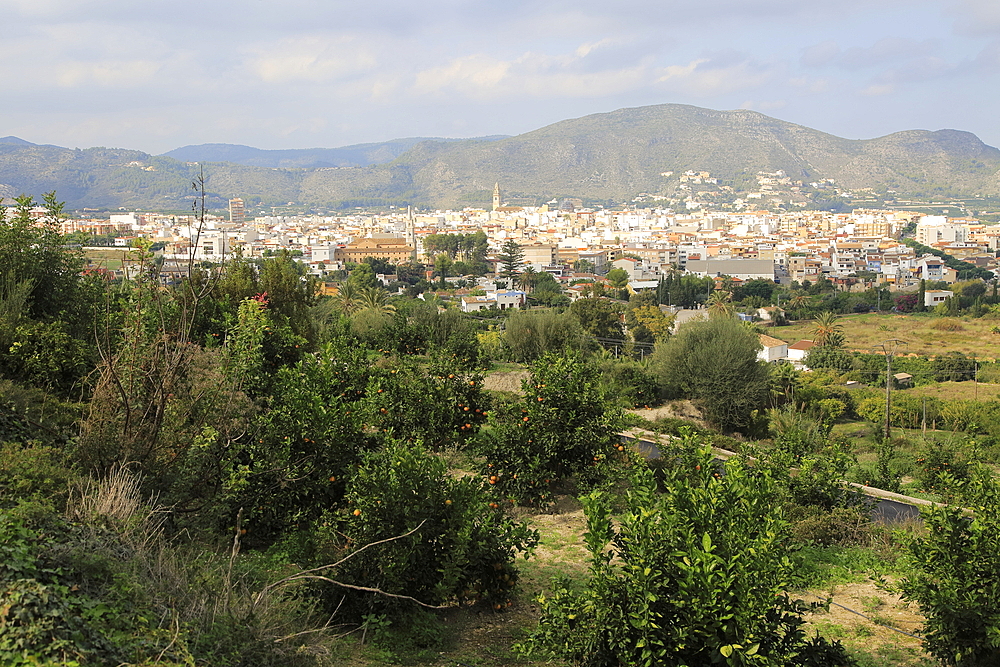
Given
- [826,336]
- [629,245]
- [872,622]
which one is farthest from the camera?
[629,245]

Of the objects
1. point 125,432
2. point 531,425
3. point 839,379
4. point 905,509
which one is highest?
point 125,432

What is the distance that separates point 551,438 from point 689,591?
3256mm

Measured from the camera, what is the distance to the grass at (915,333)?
135 feet

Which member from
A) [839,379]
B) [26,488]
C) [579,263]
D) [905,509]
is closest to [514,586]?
[26,488]

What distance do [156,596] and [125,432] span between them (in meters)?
1.42

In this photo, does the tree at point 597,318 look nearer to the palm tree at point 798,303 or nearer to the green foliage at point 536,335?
the green foliage at point 536,335

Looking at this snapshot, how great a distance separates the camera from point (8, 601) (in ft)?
8.34

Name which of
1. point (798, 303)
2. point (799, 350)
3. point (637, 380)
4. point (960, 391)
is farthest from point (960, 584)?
point (798, 303)

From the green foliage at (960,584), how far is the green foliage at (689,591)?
72 cm

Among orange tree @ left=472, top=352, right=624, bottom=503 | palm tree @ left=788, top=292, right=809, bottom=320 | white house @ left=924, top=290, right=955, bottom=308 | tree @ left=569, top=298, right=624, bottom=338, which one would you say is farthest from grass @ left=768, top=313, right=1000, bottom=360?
orange tree @ left=472, top=352, right=624, bottom=503

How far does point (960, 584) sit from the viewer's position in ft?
12.6

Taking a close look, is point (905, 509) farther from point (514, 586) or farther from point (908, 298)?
point (908, 298)

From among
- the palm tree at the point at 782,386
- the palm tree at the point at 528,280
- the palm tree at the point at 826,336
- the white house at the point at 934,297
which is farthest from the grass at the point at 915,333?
the palm tree at the point at 528,280

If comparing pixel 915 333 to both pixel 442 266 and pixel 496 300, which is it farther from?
pixel 442 266
